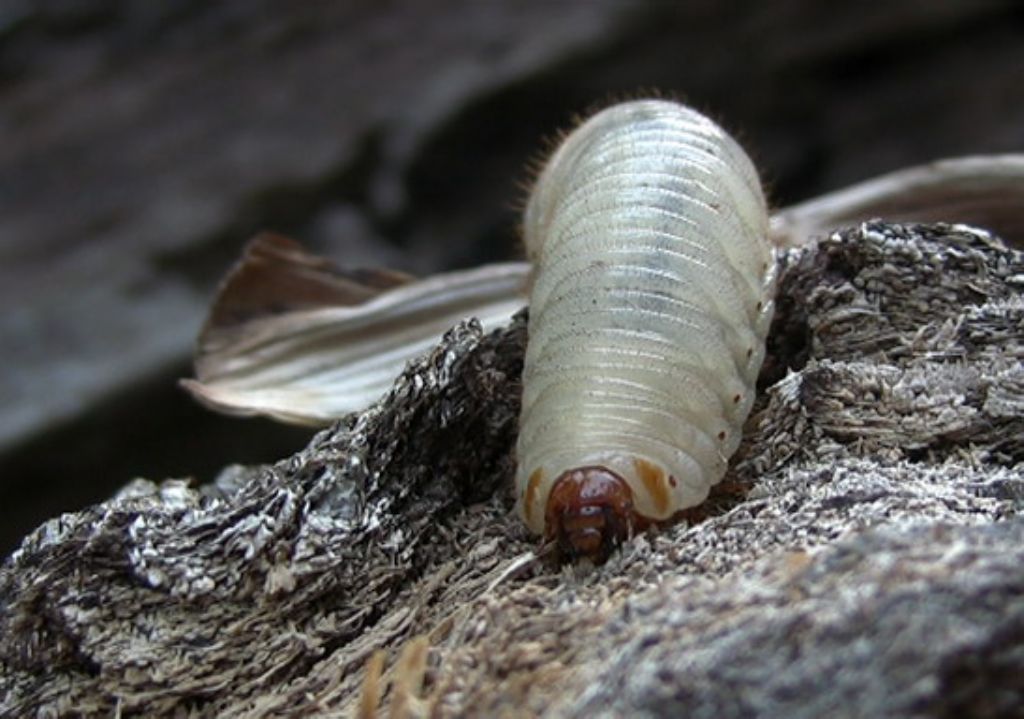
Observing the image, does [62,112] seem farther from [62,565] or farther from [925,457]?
[925,457]

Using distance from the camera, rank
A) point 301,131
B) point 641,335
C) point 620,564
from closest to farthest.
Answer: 1. point 620,564
2. point 641,335
3. point 301,131

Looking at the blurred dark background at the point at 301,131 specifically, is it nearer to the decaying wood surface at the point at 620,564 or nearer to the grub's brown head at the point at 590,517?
the decaying wood surface at the point at 620,564

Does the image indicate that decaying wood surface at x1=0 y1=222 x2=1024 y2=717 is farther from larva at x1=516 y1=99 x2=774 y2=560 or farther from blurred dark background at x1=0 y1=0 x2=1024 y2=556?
blurred dark background at x1=0 y1=0 x2=1024 y2=556

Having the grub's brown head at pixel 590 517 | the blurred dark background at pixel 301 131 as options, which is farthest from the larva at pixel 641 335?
the blurred dark background at pixel 301 131

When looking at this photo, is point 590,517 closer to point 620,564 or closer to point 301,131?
point 620,564

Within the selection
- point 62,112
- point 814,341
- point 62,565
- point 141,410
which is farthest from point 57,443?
point 814,341

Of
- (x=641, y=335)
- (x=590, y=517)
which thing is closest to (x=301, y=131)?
Answer: (x=641, y=335)
